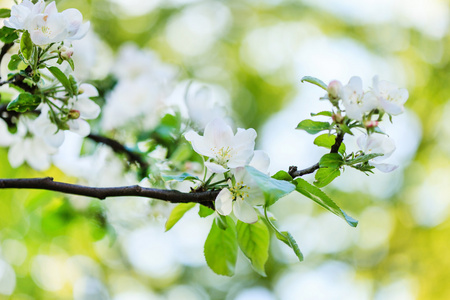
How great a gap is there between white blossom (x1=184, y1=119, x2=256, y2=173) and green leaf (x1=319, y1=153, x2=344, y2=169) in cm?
8

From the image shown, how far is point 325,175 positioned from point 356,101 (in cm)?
10

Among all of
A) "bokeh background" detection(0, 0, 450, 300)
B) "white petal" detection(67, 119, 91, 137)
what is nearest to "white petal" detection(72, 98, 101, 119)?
"white petal" detection(67, 119, 91, 137)

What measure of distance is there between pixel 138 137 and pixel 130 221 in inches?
8.9

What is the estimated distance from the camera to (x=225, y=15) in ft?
16.0

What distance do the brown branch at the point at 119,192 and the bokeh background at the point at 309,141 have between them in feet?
9.11

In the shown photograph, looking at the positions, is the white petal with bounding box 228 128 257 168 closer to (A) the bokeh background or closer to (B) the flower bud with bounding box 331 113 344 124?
(B) the flower bud with bounding box 331 113 344 124

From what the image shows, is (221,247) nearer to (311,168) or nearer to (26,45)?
(311,168)

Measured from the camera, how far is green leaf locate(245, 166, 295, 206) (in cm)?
45

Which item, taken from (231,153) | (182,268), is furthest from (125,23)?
(231,153)

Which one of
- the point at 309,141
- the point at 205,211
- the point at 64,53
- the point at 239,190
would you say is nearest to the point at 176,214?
the point at 205,211

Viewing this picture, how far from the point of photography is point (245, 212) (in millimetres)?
563

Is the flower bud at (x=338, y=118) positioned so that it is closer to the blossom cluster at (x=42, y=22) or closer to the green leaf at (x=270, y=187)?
the green leaf at (x=270, y=187)

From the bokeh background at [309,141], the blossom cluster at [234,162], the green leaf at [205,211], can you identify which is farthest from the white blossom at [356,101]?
the bokeh background at [309,141]

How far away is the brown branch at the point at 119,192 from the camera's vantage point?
1.74 feet
